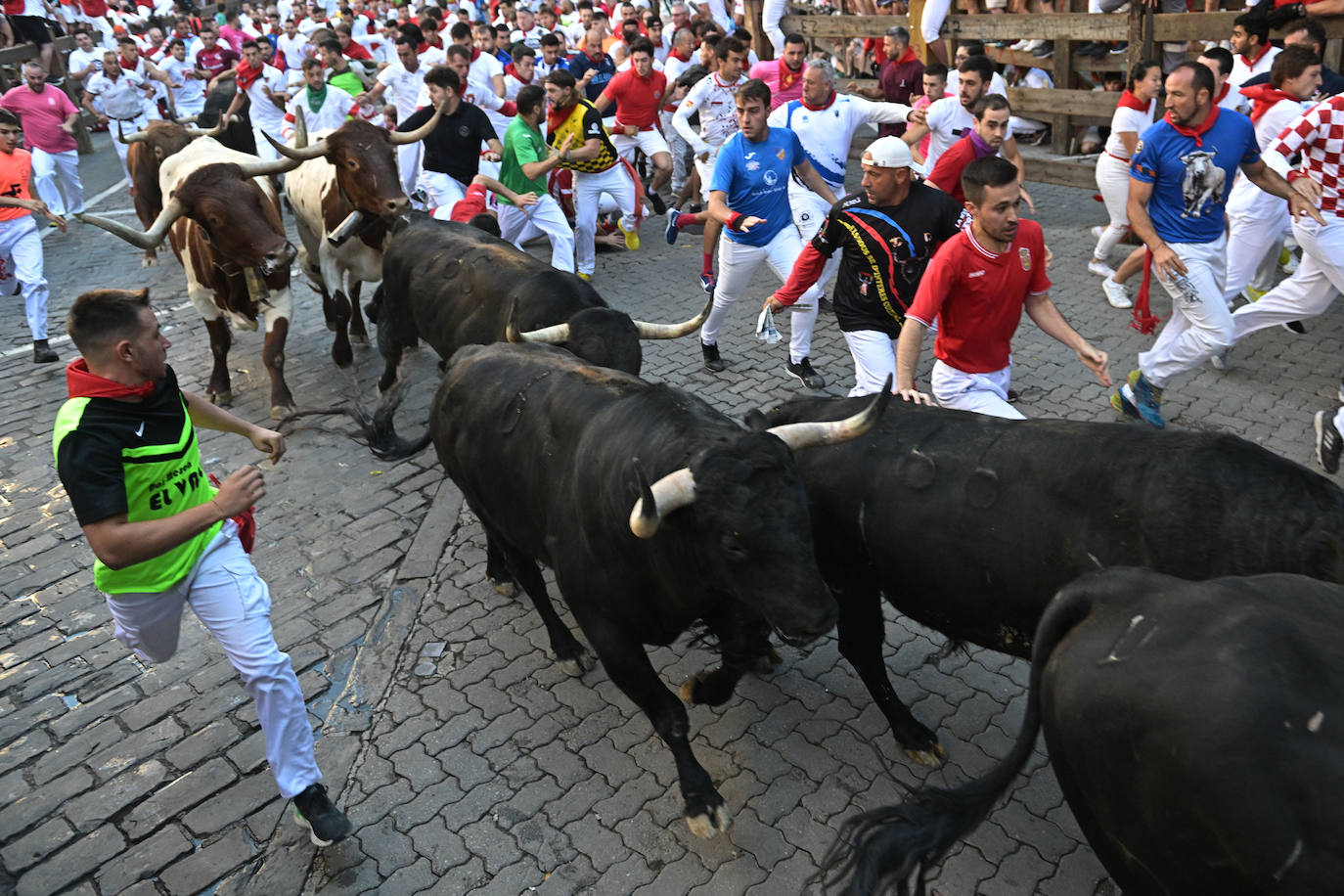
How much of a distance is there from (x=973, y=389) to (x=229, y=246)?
18.3 feet

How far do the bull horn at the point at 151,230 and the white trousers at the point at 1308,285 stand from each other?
7.31 meters

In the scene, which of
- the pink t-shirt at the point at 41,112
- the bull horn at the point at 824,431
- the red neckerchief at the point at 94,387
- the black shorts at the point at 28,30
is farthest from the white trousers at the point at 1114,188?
the black shorts at the point at 28,30

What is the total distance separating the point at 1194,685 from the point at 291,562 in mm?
5145

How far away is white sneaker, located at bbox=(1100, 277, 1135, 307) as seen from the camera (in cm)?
895

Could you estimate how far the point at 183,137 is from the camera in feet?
33.1

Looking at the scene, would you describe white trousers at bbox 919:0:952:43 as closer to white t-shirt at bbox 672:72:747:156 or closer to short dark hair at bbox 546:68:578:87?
white t-shirt at bbox 672:72:747:156

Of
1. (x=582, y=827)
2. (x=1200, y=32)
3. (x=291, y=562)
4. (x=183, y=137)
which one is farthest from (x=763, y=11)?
(x=582, y=827)

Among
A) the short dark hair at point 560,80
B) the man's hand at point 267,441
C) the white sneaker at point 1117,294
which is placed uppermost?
the short dark hair at point 560,80

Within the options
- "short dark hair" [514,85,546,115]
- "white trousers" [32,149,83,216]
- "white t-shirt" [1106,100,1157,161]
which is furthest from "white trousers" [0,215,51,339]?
"white t-shirt" [1106,100,1157,161]

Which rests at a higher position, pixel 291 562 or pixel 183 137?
pixel 183 137

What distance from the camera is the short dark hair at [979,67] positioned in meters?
8.91

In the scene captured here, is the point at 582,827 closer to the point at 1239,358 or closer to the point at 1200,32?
the point at 1239,358

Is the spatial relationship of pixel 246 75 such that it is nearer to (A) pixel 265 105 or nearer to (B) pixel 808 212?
(A) pixel 265 105

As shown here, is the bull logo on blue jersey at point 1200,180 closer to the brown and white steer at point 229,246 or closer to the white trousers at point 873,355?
the white trousers at point 873,355
